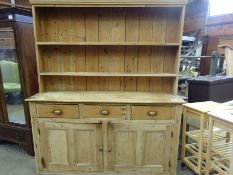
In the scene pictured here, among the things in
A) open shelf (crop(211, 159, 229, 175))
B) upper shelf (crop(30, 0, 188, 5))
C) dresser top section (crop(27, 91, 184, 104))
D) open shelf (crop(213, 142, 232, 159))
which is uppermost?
upper shelf (crop(30, 0, 188, 5))

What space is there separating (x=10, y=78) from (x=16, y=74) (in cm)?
14

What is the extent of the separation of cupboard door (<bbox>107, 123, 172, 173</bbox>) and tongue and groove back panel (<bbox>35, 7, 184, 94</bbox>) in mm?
516

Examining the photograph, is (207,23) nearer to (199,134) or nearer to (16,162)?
(199,134)

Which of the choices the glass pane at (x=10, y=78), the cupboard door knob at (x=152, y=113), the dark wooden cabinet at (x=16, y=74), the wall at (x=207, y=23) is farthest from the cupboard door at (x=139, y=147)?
the wall at (x=207, y=23)

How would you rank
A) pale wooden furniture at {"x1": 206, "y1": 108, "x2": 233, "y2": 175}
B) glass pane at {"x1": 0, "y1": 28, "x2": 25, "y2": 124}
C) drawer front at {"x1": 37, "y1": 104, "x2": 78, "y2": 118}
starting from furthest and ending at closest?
glass pane at {"x1": 0, "y1": 28, "x2": 25, "y2": 124}, drawer front at {"x1": 37, "y1": 104, "x2": 78, "y2": 118}, pale wooden furniture at {"x1": 206, "y1": 108, "x2": 233, "y2": 175}

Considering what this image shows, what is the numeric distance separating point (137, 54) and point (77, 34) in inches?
27.9

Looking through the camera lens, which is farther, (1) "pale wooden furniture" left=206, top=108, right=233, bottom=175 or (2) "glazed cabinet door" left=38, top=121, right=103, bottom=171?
(2) "glazed cabinet door" left=38, top=121, right=103, bottom=171

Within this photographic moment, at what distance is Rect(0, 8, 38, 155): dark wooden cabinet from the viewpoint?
6.61 feet

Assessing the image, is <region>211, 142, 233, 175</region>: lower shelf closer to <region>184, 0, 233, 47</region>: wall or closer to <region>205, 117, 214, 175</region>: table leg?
<region>205, 117, 214, 175</region>: table leg

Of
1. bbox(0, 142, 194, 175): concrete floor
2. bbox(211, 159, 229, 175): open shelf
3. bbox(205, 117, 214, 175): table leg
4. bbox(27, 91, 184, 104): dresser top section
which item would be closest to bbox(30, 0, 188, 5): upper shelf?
bbox(27, 91, 184, 104): dresser top section

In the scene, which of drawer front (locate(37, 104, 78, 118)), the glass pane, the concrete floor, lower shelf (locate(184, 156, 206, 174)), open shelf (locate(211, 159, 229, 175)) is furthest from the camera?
the glass pane

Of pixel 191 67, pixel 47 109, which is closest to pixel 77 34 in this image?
pixel 47 109

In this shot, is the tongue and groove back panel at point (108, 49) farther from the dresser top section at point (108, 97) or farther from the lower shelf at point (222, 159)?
the lower shelf at point (222, 159)

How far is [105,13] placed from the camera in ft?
6.63
